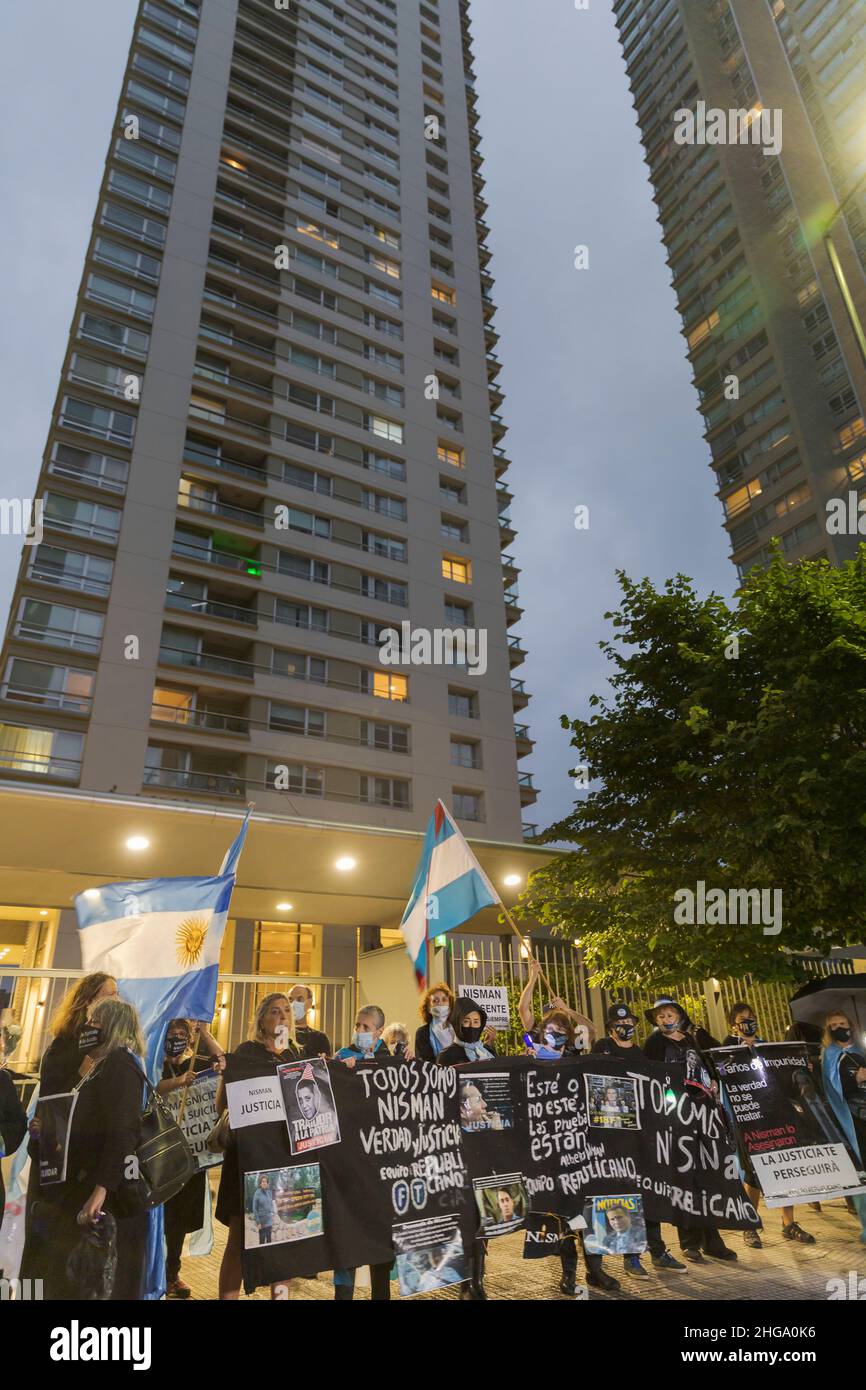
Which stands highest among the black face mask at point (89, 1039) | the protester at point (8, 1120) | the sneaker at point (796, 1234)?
the black face mask at point (89, 1039)

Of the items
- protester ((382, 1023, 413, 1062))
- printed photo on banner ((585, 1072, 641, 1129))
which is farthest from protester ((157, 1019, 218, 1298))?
printed photo on banner ((585, 1072, 641, 1129))

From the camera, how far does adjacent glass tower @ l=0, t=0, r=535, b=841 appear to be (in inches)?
1331

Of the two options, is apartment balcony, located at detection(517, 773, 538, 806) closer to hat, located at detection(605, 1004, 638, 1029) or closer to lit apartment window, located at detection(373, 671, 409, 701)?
lit apartment window, located at detection(373, 671, 409, 701)

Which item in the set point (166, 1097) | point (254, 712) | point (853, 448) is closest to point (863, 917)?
point (166, 1097)

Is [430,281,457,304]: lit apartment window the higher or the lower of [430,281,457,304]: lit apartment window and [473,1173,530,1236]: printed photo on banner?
the higher

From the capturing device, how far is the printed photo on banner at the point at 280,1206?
528 centimetres

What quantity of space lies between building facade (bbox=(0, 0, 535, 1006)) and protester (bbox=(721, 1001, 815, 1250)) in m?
15.2

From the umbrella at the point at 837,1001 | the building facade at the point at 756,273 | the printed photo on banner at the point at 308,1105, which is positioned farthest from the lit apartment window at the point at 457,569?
the printed photo on banner at the point at 308,1105

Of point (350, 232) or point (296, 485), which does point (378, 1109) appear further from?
point (350, 232)

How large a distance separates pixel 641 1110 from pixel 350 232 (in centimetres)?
5144

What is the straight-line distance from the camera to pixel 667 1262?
6.61 metres

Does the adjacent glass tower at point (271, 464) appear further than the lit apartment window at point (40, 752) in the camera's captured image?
Yes

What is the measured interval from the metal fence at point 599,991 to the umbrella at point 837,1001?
3287mm

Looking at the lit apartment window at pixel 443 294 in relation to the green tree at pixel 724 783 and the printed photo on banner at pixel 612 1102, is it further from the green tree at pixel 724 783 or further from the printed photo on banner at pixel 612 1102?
the printed photo on banner at pixel 612 1102
